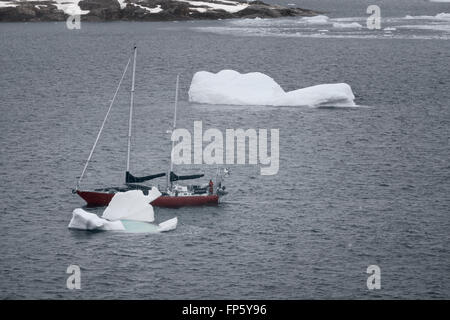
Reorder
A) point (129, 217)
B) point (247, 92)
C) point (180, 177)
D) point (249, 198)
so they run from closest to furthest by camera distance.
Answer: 1. point (129, 217)
2. point (249, 198)
3. point (180, 177)
4. point (247, 92)

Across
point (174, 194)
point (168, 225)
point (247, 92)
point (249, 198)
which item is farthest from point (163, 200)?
point (247, 92)

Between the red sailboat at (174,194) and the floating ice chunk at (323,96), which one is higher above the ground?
the floating ice chunk at (323,96)

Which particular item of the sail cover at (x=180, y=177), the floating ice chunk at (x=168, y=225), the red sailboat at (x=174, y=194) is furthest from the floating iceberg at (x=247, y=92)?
the floating ice chunk at (x=168, y=225)

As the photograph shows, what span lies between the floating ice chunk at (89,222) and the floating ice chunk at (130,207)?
1.58 m

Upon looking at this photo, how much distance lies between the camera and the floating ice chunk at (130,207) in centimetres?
5975


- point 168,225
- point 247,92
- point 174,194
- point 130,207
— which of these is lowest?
point 168,225

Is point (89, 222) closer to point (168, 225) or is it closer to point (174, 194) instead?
point (168, 225)

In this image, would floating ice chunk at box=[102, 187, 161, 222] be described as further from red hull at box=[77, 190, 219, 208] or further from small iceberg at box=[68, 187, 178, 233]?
red hull at box=[77, 190, 219, 208]

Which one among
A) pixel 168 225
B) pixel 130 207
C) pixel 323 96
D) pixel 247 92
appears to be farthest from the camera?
pixel 247 92

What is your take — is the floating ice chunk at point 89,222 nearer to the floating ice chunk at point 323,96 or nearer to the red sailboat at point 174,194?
the red sailboat at point 174,194

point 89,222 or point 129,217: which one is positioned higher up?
point 89,222

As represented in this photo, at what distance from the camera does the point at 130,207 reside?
60.0m

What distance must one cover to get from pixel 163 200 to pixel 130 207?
4.46 meters

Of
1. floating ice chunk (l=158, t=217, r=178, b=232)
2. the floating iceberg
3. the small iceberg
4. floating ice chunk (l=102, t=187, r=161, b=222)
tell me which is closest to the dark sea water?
floating ice chunk (l=158, t=217, r=178, b=232)
